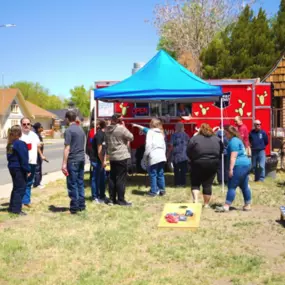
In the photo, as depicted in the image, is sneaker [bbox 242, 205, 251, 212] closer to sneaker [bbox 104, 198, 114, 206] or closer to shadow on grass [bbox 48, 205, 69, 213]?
sneaker [bbox 104, 198, 114, 206]

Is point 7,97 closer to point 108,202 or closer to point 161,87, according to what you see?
point 161,87

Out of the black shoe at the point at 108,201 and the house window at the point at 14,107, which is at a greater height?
the house window at the point at 14,107

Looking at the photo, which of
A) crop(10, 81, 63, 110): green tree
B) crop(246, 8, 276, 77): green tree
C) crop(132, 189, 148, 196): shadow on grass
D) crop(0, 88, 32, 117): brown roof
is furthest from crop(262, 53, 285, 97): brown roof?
crop(10, 81, 63, 110): green tree

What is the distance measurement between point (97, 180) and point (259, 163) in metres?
5.00

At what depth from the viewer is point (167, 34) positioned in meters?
42.6

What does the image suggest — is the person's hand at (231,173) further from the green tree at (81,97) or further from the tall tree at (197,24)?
the green tree at (81,97)

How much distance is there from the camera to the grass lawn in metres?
5.06

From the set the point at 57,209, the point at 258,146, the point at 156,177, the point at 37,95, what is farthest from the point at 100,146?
the point at 37,95

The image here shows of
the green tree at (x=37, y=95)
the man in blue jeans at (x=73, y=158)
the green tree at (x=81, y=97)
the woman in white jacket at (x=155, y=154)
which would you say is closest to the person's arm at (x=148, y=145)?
the woman in white jacket at (x=155, y=154)

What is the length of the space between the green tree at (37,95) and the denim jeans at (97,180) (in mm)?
95007

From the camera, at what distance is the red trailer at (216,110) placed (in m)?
13.4

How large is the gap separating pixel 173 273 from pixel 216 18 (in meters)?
39.1

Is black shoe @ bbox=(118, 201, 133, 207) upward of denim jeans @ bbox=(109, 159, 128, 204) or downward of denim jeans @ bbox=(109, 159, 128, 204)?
downward

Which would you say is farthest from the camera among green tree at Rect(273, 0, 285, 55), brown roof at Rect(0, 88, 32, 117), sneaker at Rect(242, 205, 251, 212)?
brown roof at Rect(0, 88, 32, 117)
